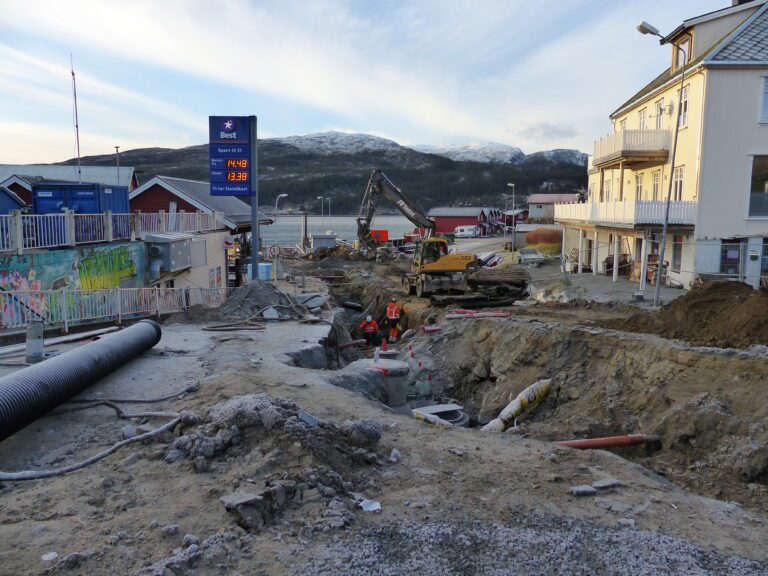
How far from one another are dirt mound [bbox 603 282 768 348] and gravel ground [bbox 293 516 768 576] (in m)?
7.64

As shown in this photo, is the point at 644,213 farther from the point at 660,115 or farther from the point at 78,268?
the point at 78,268

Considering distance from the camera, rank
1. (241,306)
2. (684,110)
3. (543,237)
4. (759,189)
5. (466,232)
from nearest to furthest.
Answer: (241,306) < (759,189) < (684,110) < (543,237) < (466,232)

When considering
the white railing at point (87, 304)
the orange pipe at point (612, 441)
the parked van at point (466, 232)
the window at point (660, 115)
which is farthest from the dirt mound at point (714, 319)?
the parked van at point (466, 232)

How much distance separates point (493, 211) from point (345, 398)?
103 metres

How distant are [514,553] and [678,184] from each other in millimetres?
23048

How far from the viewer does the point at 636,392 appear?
12.6m

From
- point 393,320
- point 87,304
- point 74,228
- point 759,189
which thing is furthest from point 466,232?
point 87,304

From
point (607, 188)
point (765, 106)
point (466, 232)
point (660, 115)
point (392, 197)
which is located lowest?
point (466, 232)

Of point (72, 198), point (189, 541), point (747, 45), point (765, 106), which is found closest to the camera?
point (189, 541)

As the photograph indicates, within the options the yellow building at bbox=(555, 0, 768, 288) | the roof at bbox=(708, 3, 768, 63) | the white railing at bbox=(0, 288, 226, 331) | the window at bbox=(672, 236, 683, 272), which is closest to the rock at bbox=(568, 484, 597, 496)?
the white railing at bbox=(0, 288, 226, 331)

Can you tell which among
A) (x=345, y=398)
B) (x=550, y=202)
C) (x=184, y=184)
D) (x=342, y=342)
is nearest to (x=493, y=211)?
(x=550, y=202)

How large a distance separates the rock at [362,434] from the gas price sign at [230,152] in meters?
17.0

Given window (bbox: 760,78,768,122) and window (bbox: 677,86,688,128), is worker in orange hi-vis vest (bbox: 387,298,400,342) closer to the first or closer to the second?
window (bbox: 677,86,688,128)

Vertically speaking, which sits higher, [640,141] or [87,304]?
[640,141]
